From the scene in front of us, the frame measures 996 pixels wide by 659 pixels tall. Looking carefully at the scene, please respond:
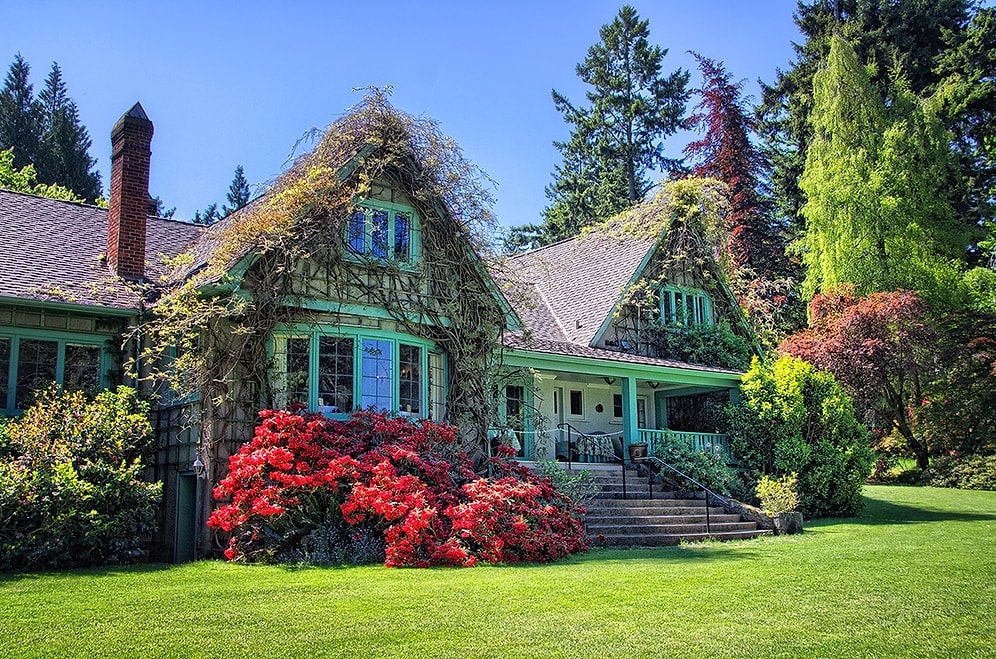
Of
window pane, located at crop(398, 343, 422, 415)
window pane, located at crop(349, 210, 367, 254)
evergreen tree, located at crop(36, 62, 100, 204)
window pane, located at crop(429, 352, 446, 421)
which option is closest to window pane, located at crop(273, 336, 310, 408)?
window pane, located at crop(398, 343, 422, 415)

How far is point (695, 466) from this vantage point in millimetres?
18234

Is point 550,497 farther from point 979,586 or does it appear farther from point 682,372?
point 682,372

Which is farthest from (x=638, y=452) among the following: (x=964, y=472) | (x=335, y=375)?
(x=964, y=472)

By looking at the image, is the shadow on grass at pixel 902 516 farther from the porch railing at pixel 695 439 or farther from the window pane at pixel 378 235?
the window pane at pixel 378 235

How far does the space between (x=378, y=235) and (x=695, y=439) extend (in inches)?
367

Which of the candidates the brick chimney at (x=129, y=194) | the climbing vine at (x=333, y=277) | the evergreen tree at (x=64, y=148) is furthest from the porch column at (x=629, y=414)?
the evergreen tree at (x=64, y=148)

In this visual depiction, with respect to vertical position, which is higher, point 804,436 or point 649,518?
point 804,436

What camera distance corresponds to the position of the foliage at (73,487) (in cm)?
1075

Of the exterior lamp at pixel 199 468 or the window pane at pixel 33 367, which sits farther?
the window pane at pixel 33 367

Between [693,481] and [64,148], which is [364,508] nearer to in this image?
[693,481]

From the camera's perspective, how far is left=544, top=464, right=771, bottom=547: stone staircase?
14.1 m

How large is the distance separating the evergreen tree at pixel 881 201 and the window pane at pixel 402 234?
21249 mm

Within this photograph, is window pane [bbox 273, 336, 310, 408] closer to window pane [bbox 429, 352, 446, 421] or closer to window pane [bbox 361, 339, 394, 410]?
window pane [bbox 361, 339, 394, 410]

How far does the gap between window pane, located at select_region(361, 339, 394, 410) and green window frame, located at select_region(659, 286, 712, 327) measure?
10442 mm
